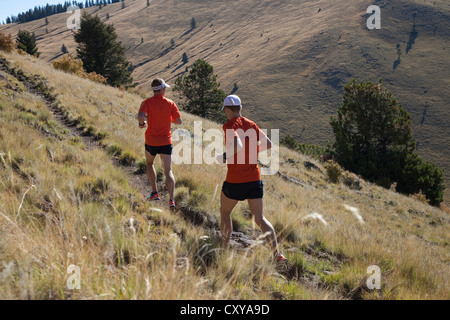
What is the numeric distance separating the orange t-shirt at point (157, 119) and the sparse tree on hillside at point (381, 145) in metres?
27.6

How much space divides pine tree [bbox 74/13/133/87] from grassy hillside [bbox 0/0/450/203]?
46266 millimetres

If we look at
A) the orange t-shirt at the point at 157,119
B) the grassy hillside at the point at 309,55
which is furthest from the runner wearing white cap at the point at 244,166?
the grassy hillside at the point at 309,55

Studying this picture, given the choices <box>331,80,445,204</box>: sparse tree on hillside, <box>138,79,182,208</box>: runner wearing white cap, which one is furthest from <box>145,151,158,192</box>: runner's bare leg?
<box>331,80,445,204</box>: sparse tree on hillside

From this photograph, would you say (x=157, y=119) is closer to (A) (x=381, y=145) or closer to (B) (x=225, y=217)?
(B) (x=225, y=217)

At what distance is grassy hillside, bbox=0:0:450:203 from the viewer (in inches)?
2921

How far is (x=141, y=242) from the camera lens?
269 cm

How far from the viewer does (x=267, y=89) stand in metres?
87.9

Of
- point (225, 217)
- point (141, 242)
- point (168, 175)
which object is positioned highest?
point (141, 242)

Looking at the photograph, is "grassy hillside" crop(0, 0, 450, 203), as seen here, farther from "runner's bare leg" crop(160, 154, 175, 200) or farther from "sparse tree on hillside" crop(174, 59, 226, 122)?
"runner's bare leg" crop(160, 154, 175, 200)

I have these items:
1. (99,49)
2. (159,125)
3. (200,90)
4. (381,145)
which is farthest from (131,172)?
(200,90)

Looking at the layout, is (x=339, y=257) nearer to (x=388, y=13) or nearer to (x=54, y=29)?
(x=388, y=13)

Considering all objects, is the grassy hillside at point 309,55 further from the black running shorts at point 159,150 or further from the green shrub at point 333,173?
the black running shorts at point 159,150

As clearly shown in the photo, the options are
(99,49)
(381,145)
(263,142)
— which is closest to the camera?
(263,142)

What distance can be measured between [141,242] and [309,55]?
10774cm
